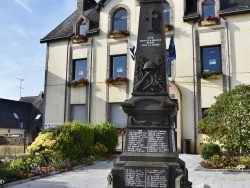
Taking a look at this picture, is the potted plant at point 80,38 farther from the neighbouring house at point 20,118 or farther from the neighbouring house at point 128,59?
the neighbouring house at point 20,118

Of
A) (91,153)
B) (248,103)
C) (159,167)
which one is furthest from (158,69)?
(91,153)

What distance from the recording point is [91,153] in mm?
15648

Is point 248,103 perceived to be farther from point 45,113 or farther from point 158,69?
point 45,113

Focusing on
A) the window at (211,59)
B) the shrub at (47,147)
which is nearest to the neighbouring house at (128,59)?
the window at (211,59)

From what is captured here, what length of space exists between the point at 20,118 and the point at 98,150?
69.1 feet

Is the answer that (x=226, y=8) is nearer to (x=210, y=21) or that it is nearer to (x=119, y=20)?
(x=210, y=21)

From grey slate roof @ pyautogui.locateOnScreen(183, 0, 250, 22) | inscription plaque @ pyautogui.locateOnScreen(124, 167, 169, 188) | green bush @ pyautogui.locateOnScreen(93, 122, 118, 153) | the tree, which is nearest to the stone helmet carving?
inscription plaque @ pyautogui.locateOnScreen(124, 167, 169, 188)

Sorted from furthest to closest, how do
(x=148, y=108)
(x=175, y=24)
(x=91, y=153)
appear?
1. (x=175, y=24)
2. (x=91, y=153)
3. (x=148, y=108)

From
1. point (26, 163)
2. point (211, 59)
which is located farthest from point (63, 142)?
point (211, 59)

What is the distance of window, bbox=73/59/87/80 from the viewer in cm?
2225

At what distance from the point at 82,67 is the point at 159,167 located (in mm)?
16313

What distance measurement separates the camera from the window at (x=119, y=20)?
21.5 m

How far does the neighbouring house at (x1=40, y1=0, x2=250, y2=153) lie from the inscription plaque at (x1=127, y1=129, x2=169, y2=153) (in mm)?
11166

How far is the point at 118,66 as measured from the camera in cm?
2109
